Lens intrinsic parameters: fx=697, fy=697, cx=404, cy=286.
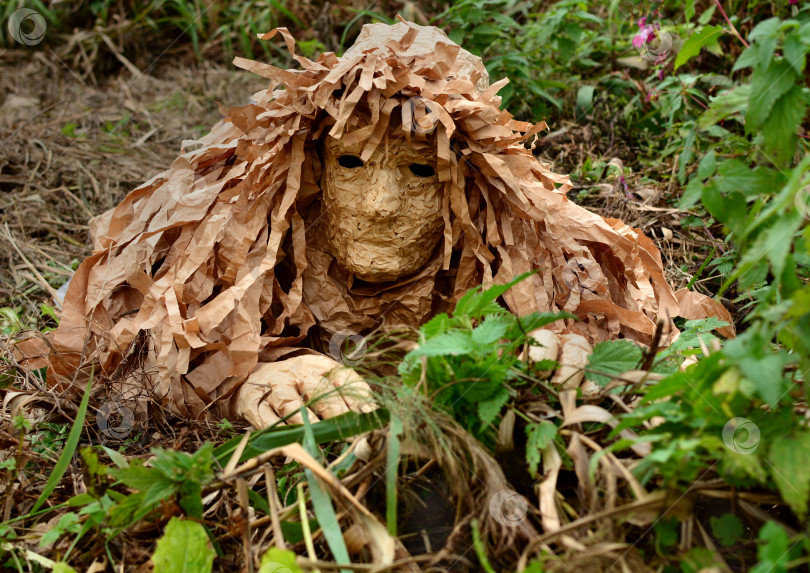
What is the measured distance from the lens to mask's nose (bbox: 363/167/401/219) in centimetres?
169

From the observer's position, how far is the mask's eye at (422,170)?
69.4 inches

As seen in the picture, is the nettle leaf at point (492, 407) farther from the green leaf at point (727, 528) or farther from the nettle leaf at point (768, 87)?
the nettle leaf at point (768, 87)

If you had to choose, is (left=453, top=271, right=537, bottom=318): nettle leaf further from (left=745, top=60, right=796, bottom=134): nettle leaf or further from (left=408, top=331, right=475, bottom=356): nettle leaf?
(left=745, top=60, right=796, bottom=134): nettle leaf

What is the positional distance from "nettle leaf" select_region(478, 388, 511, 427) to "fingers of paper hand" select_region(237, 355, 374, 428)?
0.49m

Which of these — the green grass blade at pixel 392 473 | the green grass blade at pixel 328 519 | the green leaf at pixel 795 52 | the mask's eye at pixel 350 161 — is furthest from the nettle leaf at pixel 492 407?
the mask's eye at pixel 350 161

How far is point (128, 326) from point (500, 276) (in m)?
0.95

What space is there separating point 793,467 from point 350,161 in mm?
1251

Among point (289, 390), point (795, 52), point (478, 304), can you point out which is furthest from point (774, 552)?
point (289, 390)

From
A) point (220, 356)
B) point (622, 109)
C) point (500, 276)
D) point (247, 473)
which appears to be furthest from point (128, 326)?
point (622, 109)

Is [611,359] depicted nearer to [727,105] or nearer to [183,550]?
[727,105]

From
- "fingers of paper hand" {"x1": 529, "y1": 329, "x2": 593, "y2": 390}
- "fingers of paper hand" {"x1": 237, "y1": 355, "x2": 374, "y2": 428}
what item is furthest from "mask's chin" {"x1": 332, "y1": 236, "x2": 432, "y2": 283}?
"fingers of paper hand" {"x1": 529, "y1": 329, "x2": 593, "y2": 390}

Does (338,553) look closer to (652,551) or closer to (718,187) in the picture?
(652,551)

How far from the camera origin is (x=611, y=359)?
1.18 meters

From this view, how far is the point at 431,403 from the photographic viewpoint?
108 centimetres
